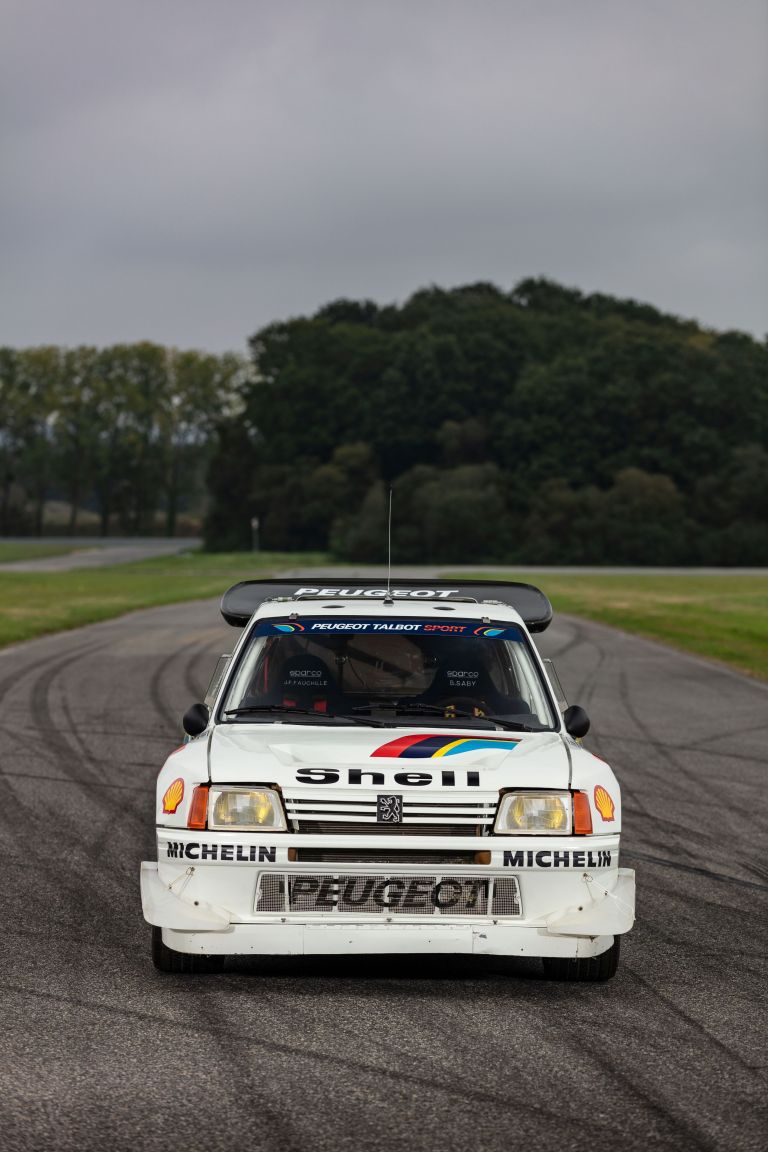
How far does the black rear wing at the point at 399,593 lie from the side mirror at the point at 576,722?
1454mm

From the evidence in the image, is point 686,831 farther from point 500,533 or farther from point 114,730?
point 500,533

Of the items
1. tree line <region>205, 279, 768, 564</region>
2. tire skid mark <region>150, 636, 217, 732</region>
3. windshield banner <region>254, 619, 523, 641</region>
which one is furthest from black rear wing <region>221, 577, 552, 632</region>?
tree line <region>205, 279, 768, 564</region>

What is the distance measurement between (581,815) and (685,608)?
34.3m

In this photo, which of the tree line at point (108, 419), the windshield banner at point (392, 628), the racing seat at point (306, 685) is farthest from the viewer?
the tree line at point (108, 419)

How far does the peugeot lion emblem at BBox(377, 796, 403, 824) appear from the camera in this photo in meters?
5.38

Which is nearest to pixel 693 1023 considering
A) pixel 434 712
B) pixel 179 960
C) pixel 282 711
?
pixel 434 712

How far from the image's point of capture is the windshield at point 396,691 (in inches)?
254

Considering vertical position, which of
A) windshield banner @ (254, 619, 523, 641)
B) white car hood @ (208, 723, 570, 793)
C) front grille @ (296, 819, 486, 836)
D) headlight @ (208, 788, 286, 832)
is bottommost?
front grille @ (296, 819, 486, 836)

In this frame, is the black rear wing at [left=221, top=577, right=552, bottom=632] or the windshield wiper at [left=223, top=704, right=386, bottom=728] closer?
the windshield wiper at [left=223, top=704, right=386, bottom=728]

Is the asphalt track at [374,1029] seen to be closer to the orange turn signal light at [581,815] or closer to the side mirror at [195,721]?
the orange turn signal light at [581,815]

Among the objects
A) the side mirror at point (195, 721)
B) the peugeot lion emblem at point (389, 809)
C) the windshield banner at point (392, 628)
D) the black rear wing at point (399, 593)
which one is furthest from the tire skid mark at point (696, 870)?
the side mirror at point (195, 721)

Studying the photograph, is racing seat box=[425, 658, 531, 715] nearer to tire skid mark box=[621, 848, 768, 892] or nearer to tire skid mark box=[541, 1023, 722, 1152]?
tire skid mark box=[621, 848, 768, 892]

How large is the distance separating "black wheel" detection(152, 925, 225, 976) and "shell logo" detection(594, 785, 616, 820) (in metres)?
1.62

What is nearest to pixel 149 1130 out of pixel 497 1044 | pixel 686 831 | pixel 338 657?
pixel 497 1044
